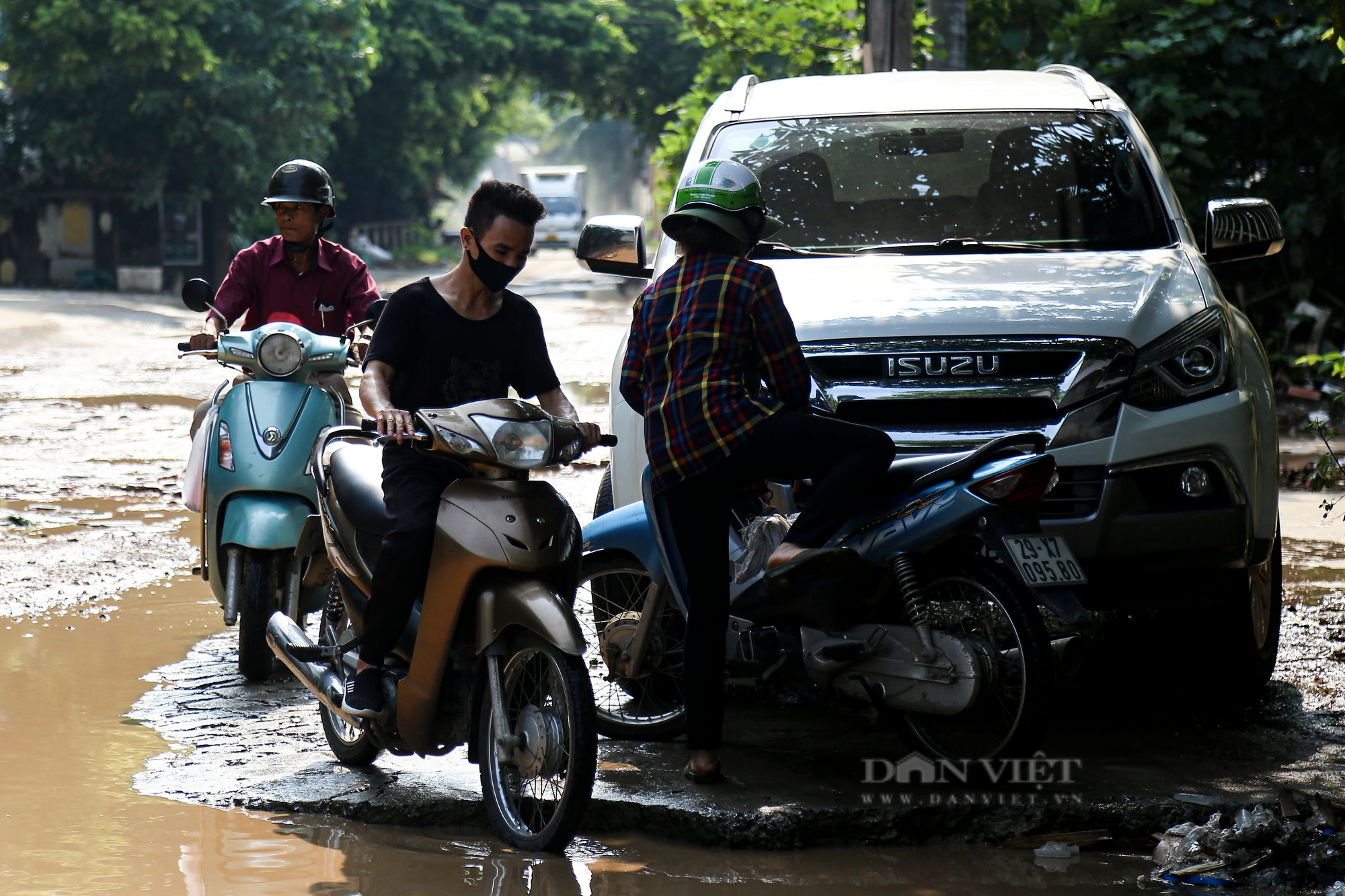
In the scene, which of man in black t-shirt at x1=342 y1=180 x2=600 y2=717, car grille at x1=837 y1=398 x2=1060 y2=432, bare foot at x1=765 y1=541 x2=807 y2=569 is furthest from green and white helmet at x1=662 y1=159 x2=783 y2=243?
bare foot at x1=765 y1=541 x2=807 y2=569

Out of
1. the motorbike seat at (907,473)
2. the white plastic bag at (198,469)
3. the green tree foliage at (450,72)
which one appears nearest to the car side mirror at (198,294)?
the white plastic bag at (198,469)

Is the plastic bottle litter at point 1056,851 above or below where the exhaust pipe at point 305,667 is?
below

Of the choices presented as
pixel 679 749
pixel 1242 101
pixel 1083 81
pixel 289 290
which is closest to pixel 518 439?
pixel 679 749

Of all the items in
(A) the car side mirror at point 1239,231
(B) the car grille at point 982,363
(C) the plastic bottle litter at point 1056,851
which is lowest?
(C) the plastic bottle litter at point 1056,851

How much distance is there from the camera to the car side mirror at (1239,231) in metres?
5.81

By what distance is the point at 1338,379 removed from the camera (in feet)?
38.6

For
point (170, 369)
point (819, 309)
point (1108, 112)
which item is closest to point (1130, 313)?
point (819, 309)

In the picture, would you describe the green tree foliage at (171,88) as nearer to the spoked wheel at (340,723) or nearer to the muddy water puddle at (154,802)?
the muddy water puddle at (154,802)

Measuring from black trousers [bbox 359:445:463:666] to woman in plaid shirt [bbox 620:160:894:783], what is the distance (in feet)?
2.04

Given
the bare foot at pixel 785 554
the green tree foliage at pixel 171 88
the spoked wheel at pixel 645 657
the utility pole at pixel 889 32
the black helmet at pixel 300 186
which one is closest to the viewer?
the bare foot at pixel 785 554

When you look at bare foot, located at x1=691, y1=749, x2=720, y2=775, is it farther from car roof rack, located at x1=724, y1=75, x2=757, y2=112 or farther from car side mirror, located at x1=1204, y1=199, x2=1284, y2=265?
car roof rack, located at x1=724, y1=75, x2=757, y2=112

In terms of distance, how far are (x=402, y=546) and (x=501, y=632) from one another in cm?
36

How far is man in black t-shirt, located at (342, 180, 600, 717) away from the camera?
4129mm

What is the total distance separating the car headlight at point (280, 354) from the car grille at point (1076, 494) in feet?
9.08
